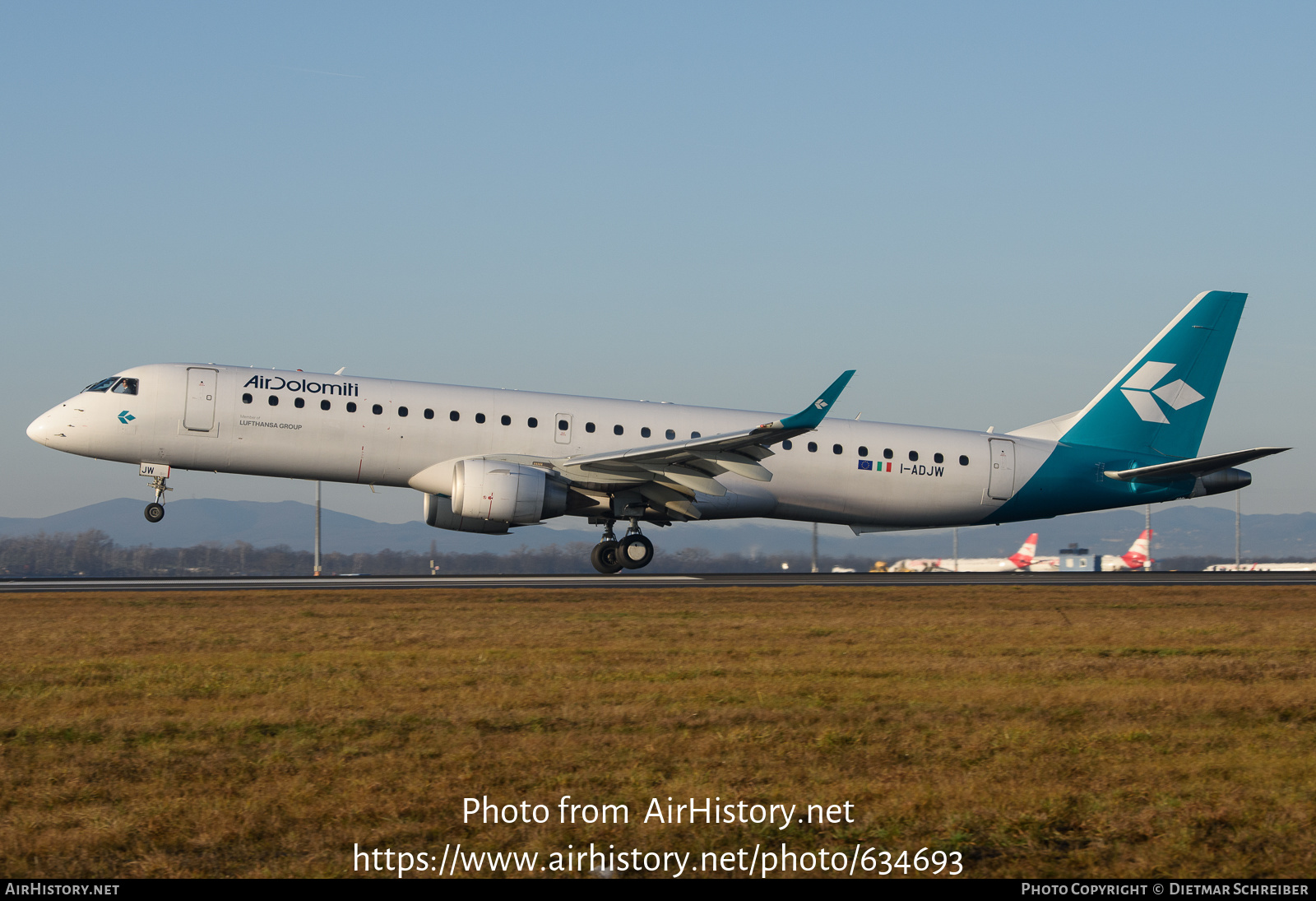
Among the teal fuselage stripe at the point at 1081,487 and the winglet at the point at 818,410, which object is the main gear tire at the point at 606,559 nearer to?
the winglet at the point at 818,410

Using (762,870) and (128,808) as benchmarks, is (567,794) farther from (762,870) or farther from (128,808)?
(128,808)

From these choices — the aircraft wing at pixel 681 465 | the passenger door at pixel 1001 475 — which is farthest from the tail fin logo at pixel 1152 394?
the aircraft wing at pixel 681 465

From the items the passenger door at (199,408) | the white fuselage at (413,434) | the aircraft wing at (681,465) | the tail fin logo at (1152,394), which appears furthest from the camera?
the tail fin logo at (1152,394)

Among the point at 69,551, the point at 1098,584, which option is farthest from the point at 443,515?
the point at 69,551

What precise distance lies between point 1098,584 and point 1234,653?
14.2 meters

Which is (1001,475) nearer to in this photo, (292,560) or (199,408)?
(199,408)

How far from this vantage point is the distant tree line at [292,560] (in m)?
58.4

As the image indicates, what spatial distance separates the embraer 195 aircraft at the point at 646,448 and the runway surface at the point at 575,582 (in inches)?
64.3

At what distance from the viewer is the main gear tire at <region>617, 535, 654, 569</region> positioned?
30.5m

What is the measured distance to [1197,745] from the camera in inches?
360

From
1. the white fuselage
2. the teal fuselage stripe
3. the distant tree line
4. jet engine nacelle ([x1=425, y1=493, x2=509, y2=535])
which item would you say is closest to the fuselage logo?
the white fuselage

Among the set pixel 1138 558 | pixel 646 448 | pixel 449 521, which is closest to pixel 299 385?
pixel 449 521

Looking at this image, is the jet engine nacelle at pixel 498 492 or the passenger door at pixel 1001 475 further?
the passenger door at pixel 1001 475
